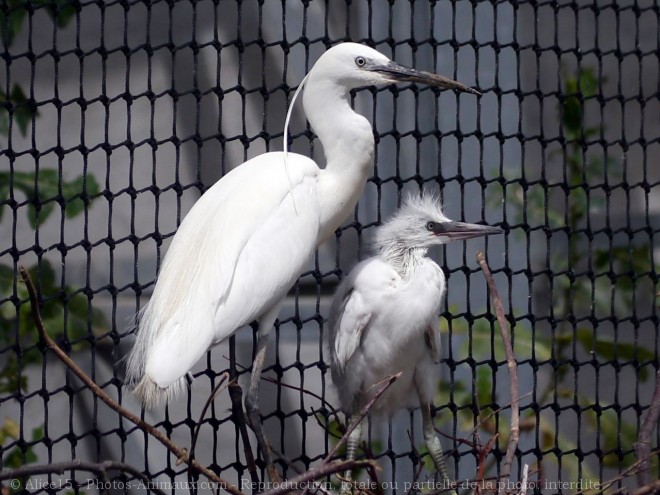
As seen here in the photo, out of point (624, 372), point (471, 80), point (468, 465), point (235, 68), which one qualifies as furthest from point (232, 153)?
point (624, 372)

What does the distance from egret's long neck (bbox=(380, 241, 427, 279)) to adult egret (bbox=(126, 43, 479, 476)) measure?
4.4 inches

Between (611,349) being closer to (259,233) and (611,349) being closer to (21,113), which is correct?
(259,233)

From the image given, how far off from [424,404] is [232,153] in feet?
3.86

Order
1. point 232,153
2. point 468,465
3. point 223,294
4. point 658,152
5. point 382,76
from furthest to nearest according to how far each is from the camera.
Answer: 1. point 658,152
2. point 232,153
3. point 468,465
4. point 382,76
5. point 223,294

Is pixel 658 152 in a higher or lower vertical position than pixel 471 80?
lower

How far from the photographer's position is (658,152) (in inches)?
120

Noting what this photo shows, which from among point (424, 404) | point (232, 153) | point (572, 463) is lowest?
point (572, 463)

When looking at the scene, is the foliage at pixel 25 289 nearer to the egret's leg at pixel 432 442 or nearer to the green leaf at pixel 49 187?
the green leaf at pixel 49 187

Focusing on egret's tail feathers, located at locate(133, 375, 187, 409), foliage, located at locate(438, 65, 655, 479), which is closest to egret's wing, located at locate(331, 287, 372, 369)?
egret's tail feathers, located at locate(133, 375, 187, 409)

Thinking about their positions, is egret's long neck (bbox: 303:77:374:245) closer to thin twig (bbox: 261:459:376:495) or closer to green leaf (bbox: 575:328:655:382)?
thin twig (bbox: 261:459:376:495)

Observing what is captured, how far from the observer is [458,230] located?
186 cm

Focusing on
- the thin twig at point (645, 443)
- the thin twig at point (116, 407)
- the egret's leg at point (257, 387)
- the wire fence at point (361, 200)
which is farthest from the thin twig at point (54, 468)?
the wire fence at point (361, 200)

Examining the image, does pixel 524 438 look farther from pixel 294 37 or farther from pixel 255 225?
pixel 255 225

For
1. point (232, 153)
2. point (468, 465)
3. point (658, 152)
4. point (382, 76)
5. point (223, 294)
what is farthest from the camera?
point (658, 152)
